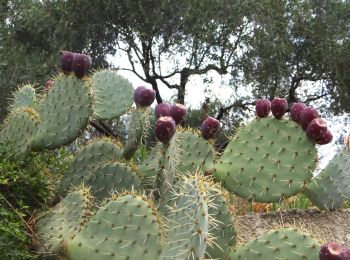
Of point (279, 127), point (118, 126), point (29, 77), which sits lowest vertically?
point (118, 126)

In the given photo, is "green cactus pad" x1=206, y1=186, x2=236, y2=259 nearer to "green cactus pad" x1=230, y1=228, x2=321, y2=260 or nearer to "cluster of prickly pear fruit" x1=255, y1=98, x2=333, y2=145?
"green cactus pad" x1=230, y1=228, x2=321, y2=260

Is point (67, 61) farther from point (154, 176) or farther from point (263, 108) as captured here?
point (263, 108)

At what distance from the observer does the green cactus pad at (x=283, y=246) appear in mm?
2350

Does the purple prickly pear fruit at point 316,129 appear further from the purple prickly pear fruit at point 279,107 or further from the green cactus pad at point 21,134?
the green cactus pad at point 21,134

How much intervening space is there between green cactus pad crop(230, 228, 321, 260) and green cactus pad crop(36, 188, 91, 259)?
0.65 meters

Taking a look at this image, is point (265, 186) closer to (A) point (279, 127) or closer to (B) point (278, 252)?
(A) point (279, 127)

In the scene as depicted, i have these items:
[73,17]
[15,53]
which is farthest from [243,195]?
[73,17]

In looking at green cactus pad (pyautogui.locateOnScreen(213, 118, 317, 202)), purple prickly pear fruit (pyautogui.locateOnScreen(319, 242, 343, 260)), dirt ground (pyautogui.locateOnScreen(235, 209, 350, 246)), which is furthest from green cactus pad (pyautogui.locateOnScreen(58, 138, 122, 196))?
purple prickly pear fruit (pyautogui.locateOnScreen(319, 242, 343, 260))

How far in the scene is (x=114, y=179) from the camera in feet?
9.70

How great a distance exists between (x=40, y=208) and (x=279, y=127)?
1.20 metres

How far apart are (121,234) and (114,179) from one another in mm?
586

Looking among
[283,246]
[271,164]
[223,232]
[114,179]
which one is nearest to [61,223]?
[114,179]

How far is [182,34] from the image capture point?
1043 cm

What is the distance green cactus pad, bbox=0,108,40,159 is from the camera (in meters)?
2.94
